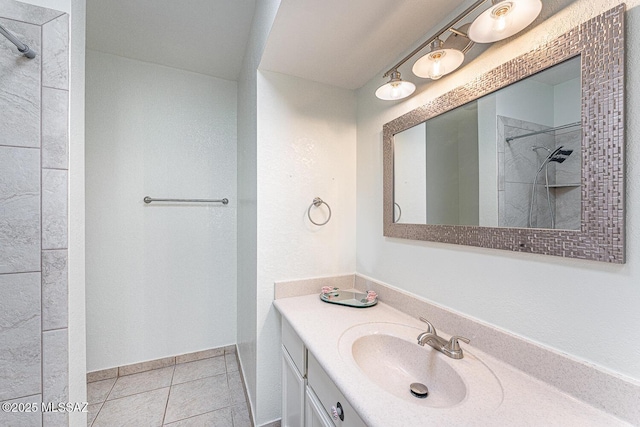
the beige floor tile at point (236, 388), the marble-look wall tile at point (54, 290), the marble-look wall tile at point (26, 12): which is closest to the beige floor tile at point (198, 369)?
the beige floor tile at point (236, 388)

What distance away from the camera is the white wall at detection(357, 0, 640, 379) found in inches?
23.1

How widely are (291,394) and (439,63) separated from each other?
1548 millimetres

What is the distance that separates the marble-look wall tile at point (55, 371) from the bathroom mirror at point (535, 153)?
1.45 m

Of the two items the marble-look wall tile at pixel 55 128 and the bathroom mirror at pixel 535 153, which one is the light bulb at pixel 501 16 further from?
the marble-look wall tile at pixel 55 128

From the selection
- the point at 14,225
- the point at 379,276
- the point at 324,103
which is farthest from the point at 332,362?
the point at 324,103

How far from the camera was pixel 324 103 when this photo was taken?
155 centimetres

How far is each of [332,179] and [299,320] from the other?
832mm

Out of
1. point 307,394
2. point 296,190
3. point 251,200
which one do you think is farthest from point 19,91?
point 307,394

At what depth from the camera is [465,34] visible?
2.84ft

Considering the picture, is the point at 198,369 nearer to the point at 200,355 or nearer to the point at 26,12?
the point at 200,355

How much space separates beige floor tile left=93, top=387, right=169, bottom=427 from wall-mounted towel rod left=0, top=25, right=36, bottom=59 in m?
1.88

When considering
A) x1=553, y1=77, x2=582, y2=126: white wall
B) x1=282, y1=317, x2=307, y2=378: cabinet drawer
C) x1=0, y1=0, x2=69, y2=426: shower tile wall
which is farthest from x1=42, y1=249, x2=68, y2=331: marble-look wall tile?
x1=553, y1=77, x2=582, y2=126: white wall

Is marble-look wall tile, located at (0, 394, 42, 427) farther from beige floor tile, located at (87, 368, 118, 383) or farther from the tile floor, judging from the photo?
beige floor tile, located at (87, 368, 118, 383)

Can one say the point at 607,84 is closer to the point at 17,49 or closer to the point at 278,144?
the point at 278,144
